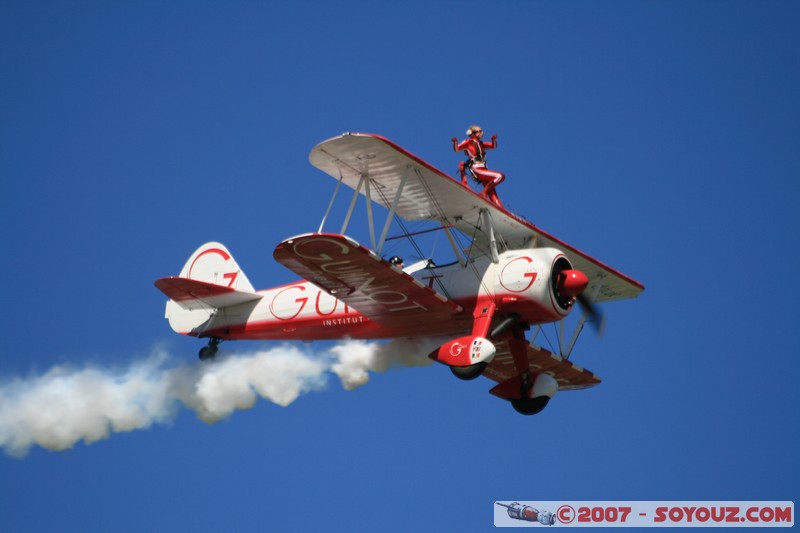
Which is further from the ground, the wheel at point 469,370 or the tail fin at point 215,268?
the tail fin at point 215,268

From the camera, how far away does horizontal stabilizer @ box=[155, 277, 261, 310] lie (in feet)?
76.6

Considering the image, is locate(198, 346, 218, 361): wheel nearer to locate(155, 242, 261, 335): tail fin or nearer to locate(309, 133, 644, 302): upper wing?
locate(155, 242, 261, 335): tail fin

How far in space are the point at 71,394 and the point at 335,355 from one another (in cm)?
536

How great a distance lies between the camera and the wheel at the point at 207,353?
23.8 m

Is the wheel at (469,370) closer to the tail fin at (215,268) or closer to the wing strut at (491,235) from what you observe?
the wing strut at (491,235)

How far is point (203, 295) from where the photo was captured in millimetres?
23703

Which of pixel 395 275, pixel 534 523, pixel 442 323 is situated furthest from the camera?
pixel 534 523

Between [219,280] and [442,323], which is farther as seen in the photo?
[219,280]

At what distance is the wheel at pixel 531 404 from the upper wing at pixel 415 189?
2.68 meters

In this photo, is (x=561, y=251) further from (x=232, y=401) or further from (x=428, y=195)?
(x=232, y=401)

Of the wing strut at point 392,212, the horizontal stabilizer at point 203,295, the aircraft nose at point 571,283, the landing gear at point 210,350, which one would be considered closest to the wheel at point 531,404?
the aircraft nose at point 571,283

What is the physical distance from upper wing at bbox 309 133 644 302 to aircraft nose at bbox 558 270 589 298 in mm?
1239

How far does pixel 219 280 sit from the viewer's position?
24.4 metres

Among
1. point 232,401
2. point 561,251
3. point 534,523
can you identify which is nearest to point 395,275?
point 561,251
